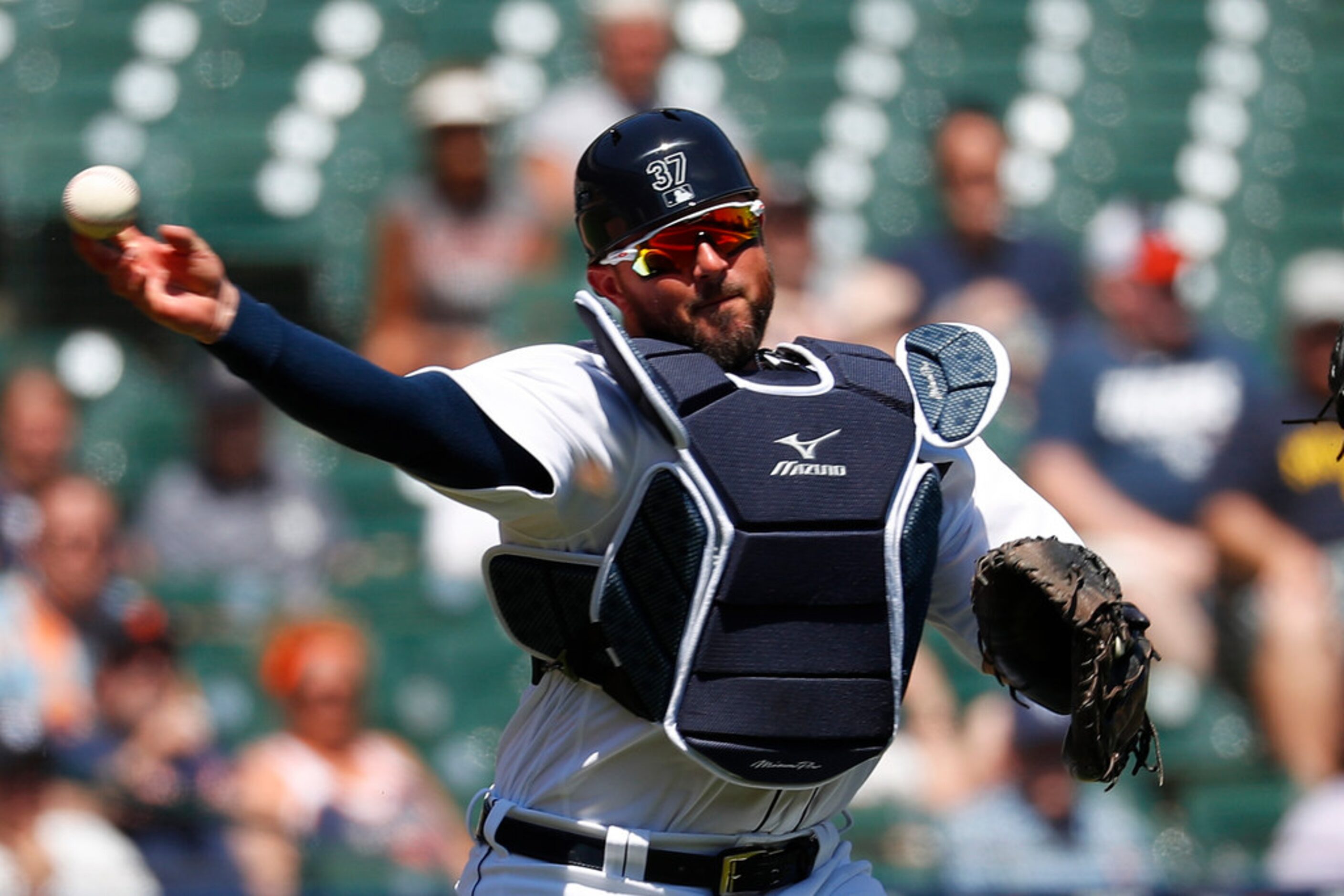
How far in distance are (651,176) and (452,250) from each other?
11.8 feet

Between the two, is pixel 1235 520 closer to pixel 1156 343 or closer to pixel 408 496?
pixel 1156 343

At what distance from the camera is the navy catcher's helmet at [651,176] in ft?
8.41

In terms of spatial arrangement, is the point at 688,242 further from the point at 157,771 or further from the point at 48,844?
the point at 48,844

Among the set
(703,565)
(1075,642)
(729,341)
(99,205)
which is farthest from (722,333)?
(99,205)

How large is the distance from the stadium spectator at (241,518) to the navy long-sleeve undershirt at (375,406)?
11.5ft

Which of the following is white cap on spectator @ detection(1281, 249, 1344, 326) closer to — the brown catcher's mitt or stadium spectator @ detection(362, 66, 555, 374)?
stadium spectator @ detection(362, 66, 555, 374)

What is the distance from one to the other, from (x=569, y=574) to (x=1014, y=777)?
10.4ft

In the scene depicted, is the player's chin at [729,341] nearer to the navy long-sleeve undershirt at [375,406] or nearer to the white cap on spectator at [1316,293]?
the navy long-sleeve undershirt at [375,406]

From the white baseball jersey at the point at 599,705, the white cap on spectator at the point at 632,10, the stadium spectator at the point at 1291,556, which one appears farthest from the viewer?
the white cap on spectator at the point at 632,10

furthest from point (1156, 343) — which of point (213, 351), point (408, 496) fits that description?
point (213, 351)

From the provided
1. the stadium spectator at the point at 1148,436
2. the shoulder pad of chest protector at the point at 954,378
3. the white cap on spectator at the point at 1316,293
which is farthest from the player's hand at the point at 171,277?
the white cap on spectator at the point at 1316,293

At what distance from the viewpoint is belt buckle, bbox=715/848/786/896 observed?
95.7 inches

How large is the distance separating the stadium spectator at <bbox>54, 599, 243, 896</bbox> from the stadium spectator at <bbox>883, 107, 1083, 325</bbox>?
2.69m

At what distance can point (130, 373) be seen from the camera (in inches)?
240
